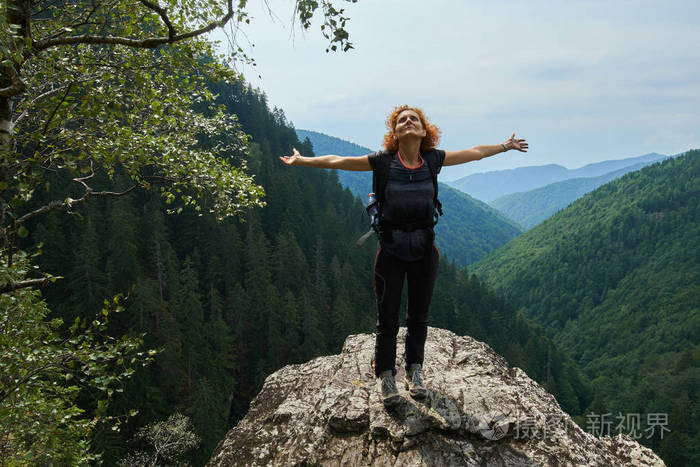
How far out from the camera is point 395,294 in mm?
5328

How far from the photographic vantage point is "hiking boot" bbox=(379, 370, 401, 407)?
16.8 ft

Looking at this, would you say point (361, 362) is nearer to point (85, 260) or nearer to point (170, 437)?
point (170, 437)

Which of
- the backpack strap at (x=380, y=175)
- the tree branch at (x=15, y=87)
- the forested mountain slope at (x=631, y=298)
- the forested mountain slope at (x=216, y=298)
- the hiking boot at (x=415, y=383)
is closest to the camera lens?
the tree branch at (x=15, y=87)

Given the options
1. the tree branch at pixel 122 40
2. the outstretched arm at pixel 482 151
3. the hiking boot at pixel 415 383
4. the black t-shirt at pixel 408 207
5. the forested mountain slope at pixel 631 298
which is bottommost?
the forested mountain slope at pixel 631 298

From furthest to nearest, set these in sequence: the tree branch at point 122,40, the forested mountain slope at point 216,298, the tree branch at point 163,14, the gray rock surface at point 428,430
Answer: the forested mountain slope at point 216,298 → the gray rock surface at point 428,430 → the tree branch at point 122,40 → the tree branch at point 163,14

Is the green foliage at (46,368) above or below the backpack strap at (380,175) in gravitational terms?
below

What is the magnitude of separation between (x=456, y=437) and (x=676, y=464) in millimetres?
76968

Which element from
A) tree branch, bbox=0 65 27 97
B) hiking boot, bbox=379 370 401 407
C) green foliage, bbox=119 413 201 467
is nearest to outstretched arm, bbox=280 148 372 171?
tree branch, bbox=0 65 27 97

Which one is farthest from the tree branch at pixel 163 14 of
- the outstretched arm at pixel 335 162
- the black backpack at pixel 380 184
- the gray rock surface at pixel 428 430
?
the gray rock surface at pixel 428 430

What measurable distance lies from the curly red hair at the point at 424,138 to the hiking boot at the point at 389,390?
317 centimetres

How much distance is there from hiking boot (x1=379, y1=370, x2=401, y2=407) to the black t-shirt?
5.56 feet

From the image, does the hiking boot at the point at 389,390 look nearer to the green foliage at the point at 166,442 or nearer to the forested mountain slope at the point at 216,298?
the forested mountain slope at the point at 216,298

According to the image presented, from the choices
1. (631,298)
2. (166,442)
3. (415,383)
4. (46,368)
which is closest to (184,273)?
(166,442)

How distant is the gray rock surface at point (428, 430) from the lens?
4707 mm
